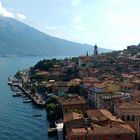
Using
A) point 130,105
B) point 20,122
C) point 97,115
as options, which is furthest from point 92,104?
point 97,115

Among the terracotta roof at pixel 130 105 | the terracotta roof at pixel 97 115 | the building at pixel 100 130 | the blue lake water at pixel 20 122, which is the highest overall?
the terracotta roof at pixel 130 105

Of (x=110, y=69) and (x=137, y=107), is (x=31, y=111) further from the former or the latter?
(x=110, y=69)

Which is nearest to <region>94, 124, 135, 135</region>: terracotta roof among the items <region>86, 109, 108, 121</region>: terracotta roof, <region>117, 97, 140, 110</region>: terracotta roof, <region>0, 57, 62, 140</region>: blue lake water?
<region>86, 109, 108, 121</region>: terracotta roof

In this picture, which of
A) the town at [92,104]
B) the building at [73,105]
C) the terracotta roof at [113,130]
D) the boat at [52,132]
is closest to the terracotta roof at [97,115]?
the town at [92,104]

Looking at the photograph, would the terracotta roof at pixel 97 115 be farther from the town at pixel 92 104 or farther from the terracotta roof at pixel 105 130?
the terracotta roof at pixel 105 130

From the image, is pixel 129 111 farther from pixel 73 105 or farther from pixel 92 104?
pixel 92 104

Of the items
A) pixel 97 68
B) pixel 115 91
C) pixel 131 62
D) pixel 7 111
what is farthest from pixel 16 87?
pixel 115 91

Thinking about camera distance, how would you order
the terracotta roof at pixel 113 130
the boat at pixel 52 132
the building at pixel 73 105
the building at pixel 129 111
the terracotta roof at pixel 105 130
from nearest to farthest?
the terracotta roof at pixel 105 130
the terracotta roof at pixel 113 130
the building at pixel 129 111
the boat at pixel 52 132
the building at pixel 73 105

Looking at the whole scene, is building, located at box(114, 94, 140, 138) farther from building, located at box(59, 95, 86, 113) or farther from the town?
building, located at box(59, 95, 86, 113)

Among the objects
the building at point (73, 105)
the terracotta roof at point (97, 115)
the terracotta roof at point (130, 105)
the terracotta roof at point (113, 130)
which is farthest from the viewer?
the building at point (73, 105)

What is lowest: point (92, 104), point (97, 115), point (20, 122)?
point (20, 122)

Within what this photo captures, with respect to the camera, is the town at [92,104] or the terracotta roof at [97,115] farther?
the terracotta roof at [97,115]
